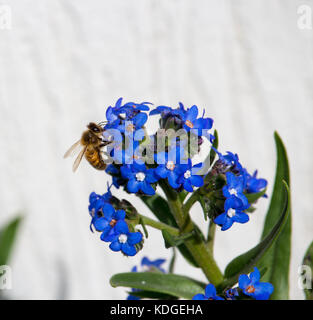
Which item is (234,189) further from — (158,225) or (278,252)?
(278,252)

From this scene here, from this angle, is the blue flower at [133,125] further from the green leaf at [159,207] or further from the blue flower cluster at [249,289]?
the blue flower cluster at [249,289]

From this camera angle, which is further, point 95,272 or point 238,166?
point 95,272

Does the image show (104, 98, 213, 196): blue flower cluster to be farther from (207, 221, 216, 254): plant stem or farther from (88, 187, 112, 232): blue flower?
(207, 221, 216, 254): plant stem

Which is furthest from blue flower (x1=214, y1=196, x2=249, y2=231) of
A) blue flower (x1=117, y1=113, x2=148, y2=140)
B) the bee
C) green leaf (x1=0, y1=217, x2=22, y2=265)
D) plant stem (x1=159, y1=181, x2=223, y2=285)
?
green leaf (x1=0, y1=217, x2=22, y2=265)

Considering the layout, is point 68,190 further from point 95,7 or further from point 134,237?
point 134,237

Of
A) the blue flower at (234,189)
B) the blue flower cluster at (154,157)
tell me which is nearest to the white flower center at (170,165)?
the blue flower cluster at (154,157)
